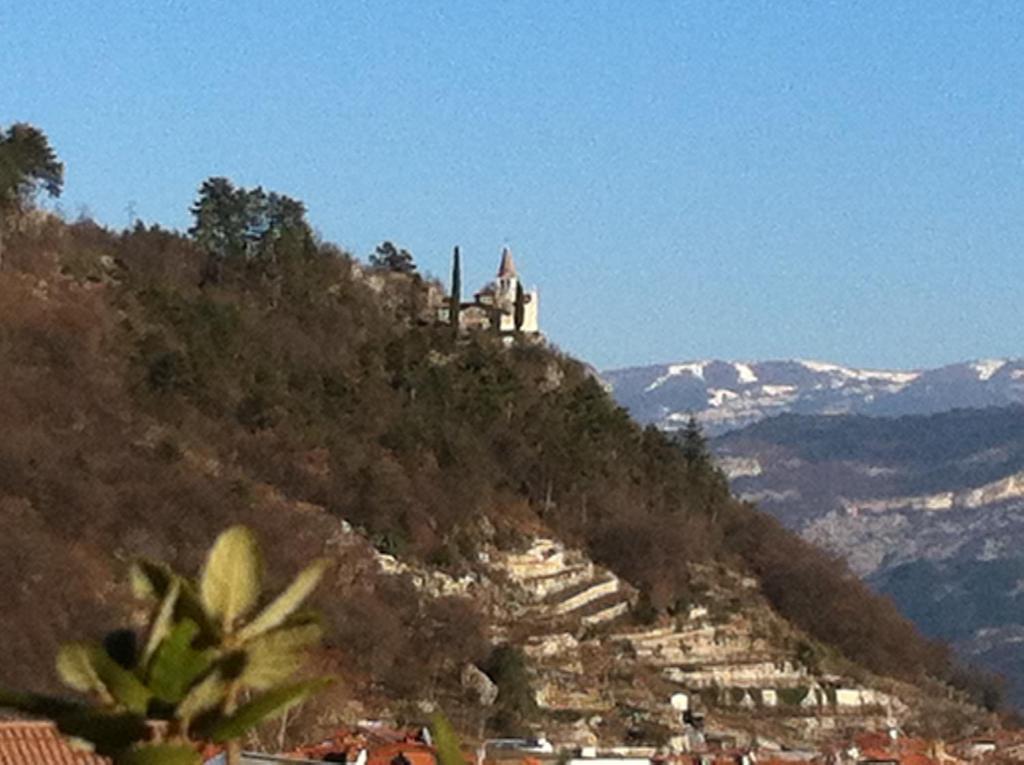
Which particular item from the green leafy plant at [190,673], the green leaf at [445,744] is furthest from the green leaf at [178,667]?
the green leaf at [445,744]

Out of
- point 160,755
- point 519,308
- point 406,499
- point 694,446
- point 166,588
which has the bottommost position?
point 406,499

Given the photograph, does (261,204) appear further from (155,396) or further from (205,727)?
(205,727)

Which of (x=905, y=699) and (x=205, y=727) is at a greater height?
(x=205, y=727)

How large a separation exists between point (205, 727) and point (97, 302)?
195 ft

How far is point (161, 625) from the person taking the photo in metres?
3.34

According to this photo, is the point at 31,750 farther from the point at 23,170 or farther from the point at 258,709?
the point at 23,170

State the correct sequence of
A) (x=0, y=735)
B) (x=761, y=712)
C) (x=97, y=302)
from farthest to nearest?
(x=97, y=302), (x=761, y=712), (x=0, y=735)

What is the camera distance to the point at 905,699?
64.1m

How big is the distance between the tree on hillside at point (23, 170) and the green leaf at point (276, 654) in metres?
59.4

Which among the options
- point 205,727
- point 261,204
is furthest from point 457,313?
point 205,727

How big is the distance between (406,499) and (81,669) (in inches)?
2327

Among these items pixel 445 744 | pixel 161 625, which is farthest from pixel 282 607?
pixel 445 744

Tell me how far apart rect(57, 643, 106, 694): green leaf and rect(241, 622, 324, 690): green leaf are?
0.19 metres

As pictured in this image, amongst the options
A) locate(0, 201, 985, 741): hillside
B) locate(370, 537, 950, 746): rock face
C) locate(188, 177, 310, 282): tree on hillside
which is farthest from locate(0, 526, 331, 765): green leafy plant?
locate(188, 177, 310, 282): tree on hillside
